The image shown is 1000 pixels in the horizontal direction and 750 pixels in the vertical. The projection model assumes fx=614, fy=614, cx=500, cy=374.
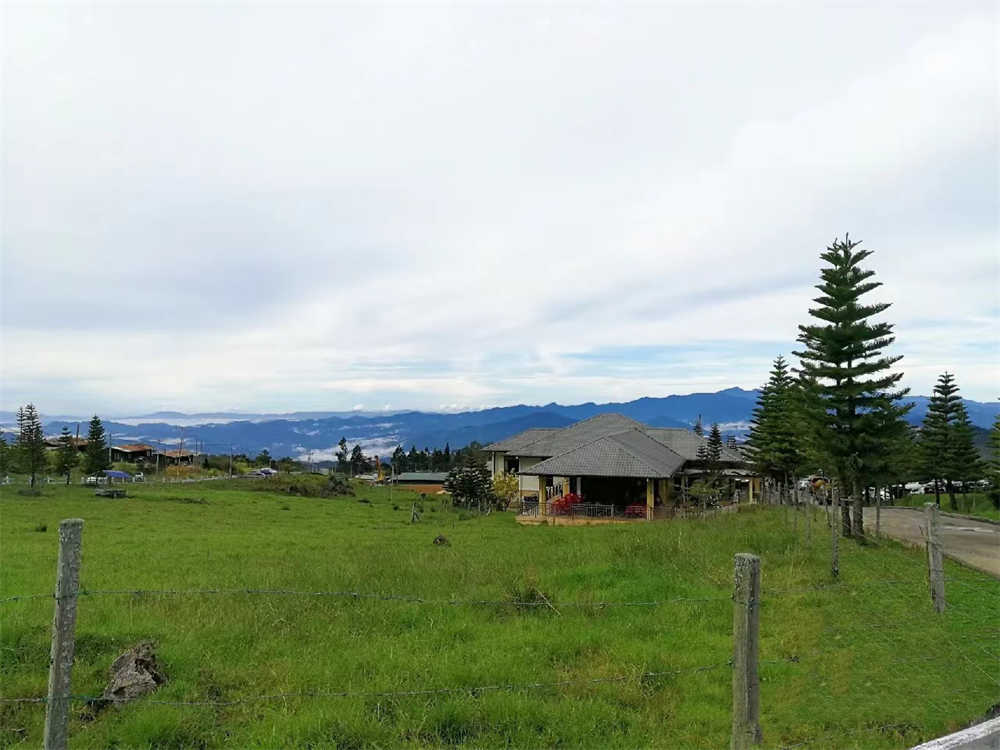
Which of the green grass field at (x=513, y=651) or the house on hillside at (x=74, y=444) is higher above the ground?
the house on hillside at (x=74, y=444)

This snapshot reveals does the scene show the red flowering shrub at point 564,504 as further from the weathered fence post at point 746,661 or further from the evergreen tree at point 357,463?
the evergreen tree at point 357,463

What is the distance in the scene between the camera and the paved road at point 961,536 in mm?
13898

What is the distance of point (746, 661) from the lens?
4.32 meters

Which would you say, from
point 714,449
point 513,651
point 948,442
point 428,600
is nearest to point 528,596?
point 428,600

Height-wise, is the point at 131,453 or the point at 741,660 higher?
the point at 741,660

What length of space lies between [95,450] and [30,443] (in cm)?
430

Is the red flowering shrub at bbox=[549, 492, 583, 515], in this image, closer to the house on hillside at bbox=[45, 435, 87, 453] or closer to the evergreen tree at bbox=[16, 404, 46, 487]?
the evergreen tree at bbox=[16, 404, 46, 487]

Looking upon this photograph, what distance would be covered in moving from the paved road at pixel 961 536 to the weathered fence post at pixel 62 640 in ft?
45.1

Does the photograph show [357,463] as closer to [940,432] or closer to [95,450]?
[95,450]

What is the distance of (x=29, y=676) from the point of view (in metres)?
6.47

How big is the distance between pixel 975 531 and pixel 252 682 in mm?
24353

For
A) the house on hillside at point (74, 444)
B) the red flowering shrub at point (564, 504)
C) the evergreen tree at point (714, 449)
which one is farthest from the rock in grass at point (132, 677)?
the house on hillside at point (74, 444)

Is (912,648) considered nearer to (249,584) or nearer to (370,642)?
(370,642)

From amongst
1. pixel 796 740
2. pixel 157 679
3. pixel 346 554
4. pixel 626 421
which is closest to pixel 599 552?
pixel 346 554
